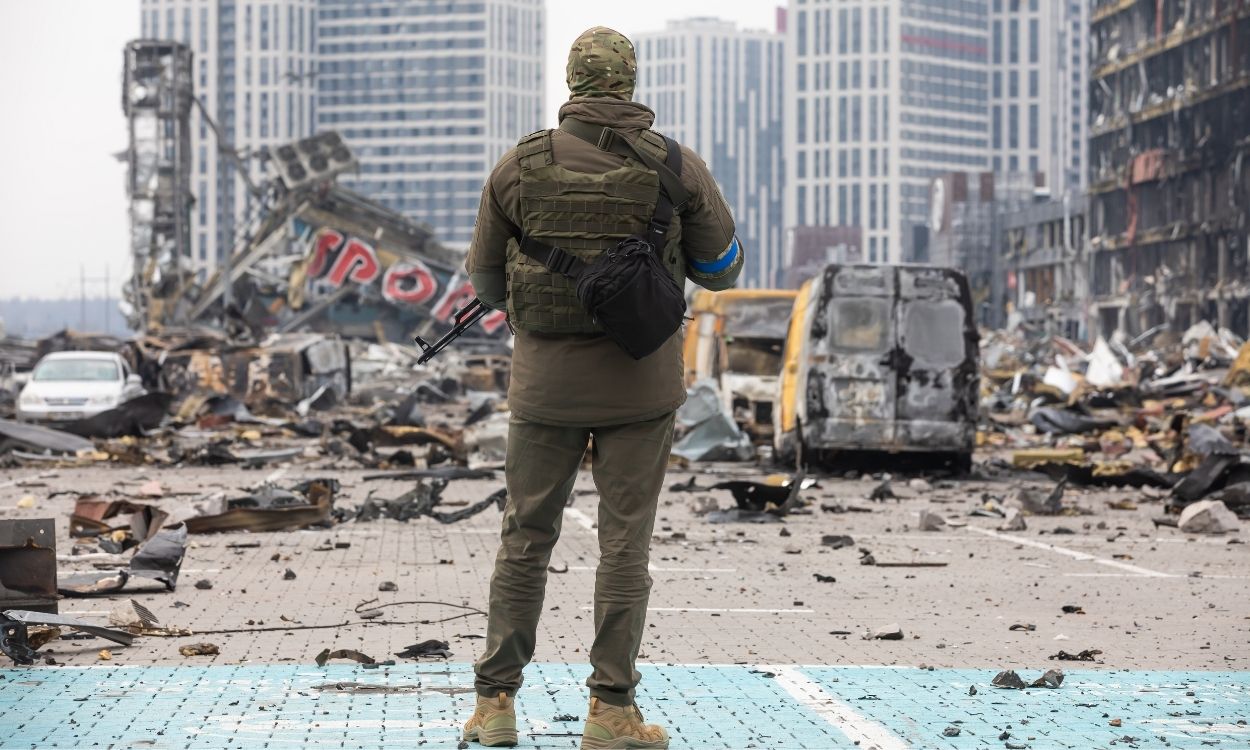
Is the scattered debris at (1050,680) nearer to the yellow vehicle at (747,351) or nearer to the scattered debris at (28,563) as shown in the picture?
the scattered debris at (28,563)

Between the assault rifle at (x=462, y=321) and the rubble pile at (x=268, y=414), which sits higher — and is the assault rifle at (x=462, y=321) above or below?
above

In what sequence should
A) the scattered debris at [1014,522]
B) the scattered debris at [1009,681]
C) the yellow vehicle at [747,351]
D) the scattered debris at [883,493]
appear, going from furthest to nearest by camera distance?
the yellow vehicle at [747,351] < the scattered debris at [883,493] < the scattered debris at [1014,522] < the scattered debris at [1009,681]

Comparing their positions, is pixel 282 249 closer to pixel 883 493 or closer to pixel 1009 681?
pixel 883 493

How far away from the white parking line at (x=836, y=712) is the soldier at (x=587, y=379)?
740 millimetres

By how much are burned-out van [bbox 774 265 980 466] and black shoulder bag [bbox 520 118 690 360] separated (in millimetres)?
15012

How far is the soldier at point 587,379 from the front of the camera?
17.0ft

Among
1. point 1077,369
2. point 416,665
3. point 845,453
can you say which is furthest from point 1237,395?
point 416,665

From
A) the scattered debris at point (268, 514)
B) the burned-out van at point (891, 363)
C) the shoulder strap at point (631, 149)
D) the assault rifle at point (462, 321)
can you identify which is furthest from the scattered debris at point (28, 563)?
the burned-out van at point (891, 363)

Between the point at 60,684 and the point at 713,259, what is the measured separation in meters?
2.93

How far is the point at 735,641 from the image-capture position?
7953 millimetres

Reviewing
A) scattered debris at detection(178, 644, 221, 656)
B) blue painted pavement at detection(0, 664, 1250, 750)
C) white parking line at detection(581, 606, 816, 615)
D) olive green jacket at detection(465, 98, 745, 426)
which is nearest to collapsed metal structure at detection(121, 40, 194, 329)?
white parking line at detection(581, 606, 816, 615)

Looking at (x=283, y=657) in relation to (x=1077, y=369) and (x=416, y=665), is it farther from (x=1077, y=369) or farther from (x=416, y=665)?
(x=1077, y=369)

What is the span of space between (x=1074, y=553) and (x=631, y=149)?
805 cm

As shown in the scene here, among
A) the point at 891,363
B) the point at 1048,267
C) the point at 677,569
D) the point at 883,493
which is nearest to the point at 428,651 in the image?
the point at 677,569
